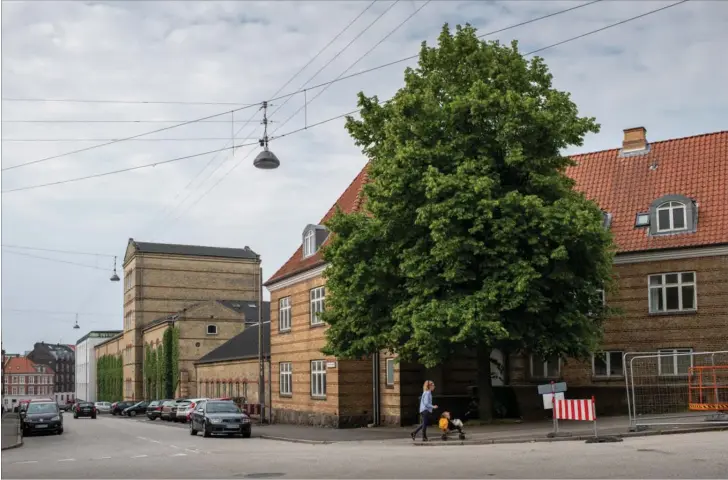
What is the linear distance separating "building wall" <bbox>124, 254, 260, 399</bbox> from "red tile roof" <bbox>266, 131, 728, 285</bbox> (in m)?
60.4

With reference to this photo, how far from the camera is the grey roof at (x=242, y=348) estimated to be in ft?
189

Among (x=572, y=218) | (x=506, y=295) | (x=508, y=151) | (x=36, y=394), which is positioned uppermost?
(x=508, y=151)

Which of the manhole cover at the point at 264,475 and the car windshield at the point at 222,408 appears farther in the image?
the car windshield at the point at 222,408

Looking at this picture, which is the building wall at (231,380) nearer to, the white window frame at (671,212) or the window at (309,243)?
the window at (309,243)

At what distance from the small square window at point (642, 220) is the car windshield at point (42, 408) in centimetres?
2582

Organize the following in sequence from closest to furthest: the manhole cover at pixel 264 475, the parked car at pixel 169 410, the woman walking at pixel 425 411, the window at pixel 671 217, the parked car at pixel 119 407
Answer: the manhole cover at pixel 264 475
the woman walking at pixel 425 411
the window at pixel 671 217
the parked car at pixel 169 410
the parked car at pixel 119 407

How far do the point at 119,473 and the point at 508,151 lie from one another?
14816mm

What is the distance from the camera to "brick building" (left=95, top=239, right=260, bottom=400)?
9506 centimetres

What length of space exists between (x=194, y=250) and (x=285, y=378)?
2309 inches

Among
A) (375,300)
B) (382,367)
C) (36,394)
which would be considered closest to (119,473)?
(375,300)

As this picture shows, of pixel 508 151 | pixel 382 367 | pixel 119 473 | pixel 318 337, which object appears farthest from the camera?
pixel 318 337

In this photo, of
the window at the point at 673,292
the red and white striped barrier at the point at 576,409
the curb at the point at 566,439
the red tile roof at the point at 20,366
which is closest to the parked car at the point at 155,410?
the window at the point at 673,292

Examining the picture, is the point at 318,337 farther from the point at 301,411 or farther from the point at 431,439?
the point at 431,439

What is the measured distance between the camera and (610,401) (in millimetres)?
32219
